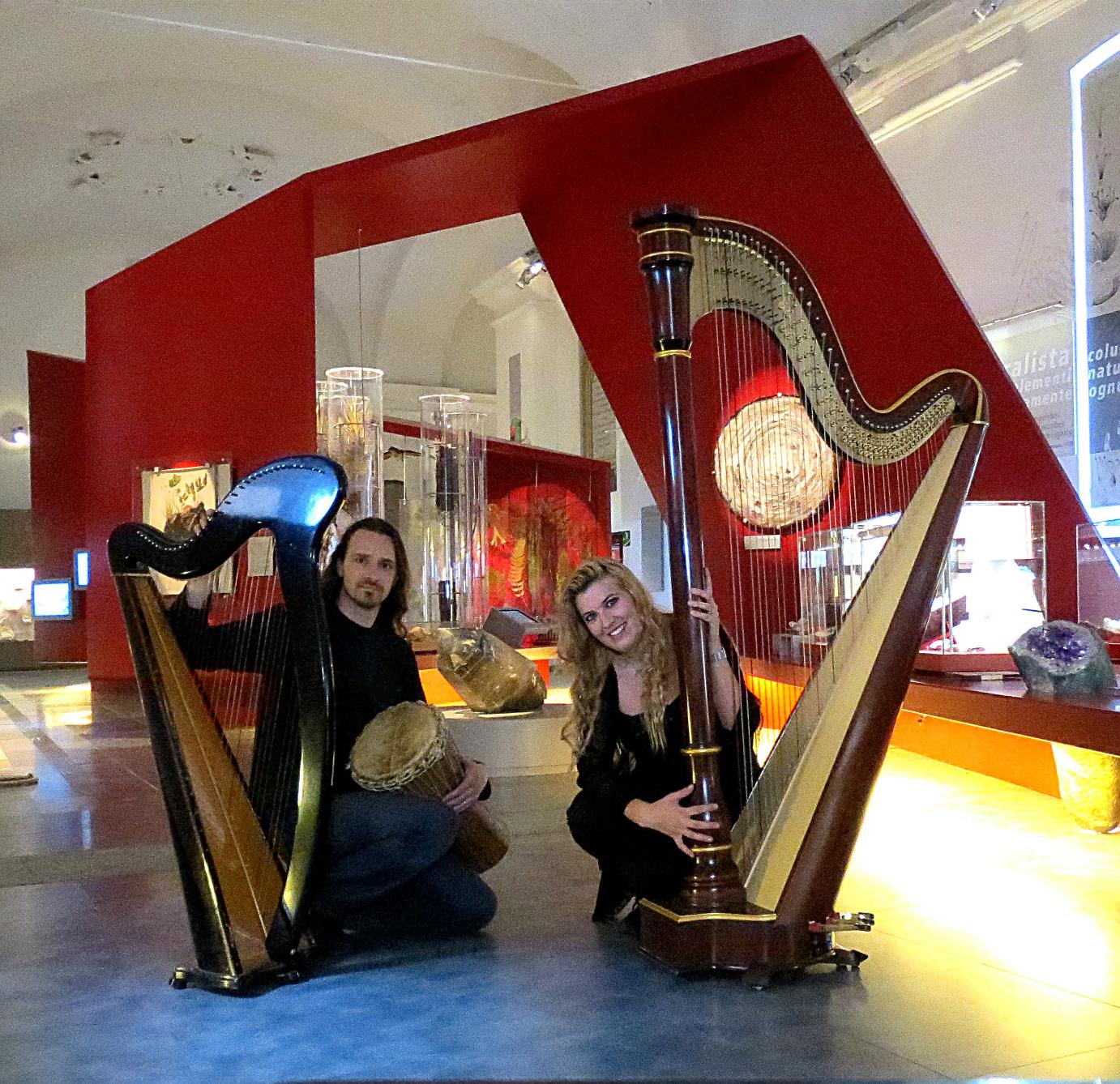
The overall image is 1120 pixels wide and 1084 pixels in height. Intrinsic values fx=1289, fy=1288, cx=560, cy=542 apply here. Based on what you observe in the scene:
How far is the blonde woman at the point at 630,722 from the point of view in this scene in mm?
2674

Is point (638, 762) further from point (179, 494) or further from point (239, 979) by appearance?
point (179, 494)

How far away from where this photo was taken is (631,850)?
2723 millimetres

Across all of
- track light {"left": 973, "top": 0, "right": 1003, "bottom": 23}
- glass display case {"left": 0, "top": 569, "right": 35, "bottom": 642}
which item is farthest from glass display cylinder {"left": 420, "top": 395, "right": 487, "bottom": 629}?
glass display case {"left": 0, "top": 569, "right": 35, "bottom": 642}

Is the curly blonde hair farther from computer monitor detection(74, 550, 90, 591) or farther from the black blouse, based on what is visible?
computer monitor detection(74, 550, 90, 591)

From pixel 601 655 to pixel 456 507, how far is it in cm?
648

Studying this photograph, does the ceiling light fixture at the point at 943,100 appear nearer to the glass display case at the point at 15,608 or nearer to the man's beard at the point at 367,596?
the man's beard at the point at 367,596

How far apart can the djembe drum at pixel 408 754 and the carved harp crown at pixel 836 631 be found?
0.53m

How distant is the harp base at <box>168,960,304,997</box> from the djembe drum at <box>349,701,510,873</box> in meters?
0.40

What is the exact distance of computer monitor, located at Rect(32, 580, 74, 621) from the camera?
1434cm

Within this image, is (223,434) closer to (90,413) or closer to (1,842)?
(90,413)

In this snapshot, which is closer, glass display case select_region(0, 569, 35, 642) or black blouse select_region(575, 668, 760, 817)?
black blouse select_region(575, 668, 760, 817)

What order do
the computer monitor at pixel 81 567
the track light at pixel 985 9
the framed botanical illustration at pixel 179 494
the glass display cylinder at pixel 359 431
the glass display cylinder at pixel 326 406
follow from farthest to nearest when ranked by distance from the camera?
1. the computer monitor at pixel 81 567
2. the glass display cylinder at pixel 326 406
3. the framed botanical illustration at pixel 179 494
4. the glass display cylinder at pixel 359 431
5. the track light at pixel 985 9

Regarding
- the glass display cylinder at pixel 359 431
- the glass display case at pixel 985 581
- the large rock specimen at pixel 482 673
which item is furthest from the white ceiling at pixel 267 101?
the large rock specimen at pixel 482 673

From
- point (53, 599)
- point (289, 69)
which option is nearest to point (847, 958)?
point (289, 69)
